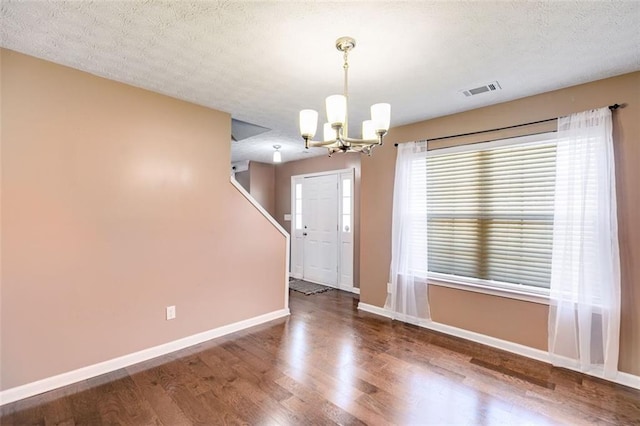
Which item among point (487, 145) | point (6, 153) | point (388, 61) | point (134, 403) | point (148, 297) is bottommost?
point (134, 403)

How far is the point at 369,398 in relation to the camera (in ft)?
7.22

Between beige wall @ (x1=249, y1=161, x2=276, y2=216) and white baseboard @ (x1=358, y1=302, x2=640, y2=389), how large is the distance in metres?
3.38

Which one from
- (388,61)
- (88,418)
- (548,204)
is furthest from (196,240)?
(548,204)

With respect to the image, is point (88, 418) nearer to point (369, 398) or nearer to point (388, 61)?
point (369, 398)

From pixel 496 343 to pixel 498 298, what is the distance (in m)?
0.44

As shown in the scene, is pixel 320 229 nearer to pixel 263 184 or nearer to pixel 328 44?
pixel 263 184

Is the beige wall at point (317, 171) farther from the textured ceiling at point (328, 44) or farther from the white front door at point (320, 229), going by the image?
the textured ceiling at point (328, 44)

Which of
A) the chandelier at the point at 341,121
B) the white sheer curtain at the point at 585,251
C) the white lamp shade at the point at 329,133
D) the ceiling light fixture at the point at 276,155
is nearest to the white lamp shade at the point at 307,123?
the chandelier at the point at 341,121

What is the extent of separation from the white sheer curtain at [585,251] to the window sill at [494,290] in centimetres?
12

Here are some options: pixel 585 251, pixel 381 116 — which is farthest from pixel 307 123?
pixel 585 251

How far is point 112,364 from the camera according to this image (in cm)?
256

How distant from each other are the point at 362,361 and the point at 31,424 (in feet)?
7.59

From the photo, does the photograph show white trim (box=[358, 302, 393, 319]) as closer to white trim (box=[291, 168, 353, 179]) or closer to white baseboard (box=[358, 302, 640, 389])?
white baseboard (box=[358, 302, 640, 389])

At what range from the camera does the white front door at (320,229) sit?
215 inches
